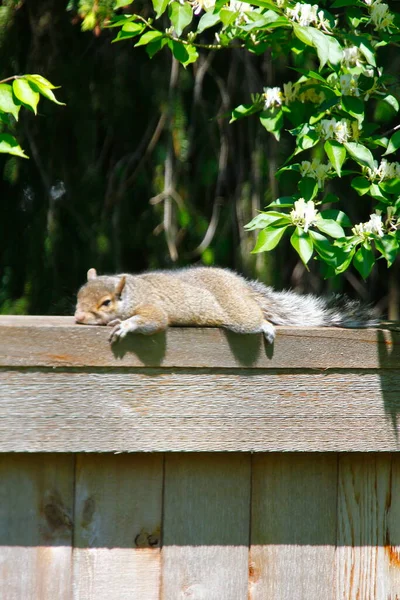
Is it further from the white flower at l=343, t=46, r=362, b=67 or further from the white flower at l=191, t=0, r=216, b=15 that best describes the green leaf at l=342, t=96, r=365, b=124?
the white flower at l=191, t=0, r=216, b=15

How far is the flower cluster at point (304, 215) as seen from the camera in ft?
5.43

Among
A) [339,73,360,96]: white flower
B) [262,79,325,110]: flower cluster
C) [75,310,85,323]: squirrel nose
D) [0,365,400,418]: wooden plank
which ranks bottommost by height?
[0,365,400,418]: wooden plank

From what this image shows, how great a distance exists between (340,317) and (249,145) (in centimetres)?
104

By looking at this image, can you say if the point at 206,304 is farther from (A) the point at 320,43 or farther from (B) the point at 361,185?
(A) the point at 320,43

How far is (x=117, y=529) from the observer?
5.64 feet

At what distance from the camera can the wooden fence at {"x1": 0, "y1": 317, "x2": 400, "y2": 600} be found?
167 cm

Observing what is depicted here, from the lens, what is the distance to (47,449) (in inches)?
65.2

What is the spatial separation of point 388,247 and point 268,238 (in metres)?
0.25

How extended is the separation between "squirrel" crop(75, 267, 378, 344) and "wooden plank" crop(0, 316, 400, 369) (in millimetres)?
236

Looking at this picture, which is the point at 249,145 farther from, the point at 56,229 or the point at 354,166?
the point at 56,229

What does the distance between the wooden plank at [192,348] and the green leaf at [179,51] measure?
0.65 metres

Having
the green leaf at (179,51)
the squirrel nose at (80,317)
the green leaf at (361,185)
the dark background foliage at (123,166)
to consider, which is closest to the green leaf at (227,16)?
the green leaf at (179,51)

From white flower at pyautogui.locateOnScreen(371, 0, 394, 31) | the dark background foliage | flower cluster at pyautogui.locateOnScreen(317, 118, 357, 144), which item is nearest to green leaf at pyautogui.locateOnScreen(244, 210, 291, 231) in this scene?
flower cluster at pyautogui.locateOnScreen(317, 118, 357, 144)

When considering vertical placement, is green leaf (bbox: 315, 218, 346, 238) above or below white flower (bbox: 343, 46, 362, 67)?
below
